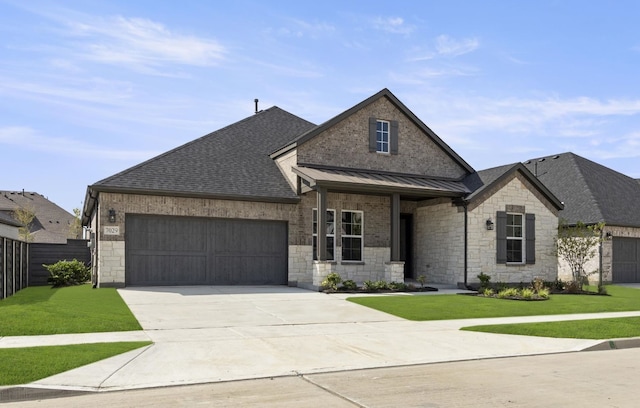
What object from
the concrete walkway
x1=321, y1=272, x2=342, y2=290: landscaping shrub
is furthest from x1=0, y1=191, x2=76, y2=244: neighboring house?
the concrete walkway

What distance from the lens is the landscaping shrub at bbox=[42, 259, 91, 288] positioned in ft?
68.5

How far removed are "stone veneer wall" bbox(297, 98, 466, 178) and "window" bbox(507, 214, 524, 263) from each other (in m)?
2.86

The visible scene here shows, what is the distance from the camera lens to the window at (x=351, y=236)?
2162 centimetres

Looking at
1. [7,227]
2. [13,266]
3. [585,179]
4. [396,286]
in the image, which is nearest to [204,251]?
[13,266]

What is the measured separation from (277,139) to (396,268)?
8122mm

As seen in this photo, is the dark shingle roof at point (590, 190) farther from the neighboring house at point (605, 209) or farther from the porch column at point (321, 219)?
the porch column at point (321, 219)

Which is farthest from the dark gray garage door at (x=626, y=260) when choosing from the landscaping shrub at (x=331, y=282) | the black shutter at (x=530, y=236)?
the landscaping shrub at (x=331, y=282)

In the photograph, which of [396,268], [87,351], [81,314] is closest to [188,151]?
[396,268]

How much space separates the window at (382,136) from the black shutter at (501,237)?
195 inches

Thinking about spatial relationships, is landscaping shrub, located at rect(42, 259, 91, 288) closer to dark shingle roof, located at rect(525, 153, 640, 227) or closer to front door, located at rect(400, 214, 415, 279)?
front door, located at rect(400, 214, 415, 279)

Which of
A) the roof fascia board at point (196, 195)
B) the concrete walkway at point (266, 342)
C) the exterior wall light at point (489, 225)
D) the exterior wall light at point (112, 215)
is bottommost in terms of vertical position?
the concrete walkway at point (266, 342)

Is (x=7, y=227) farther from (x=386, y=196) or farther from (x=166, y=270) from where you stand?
(x=386, y=196)

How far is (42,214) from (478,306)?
47421 millimetres

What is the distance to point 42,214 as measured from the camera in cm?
5278
